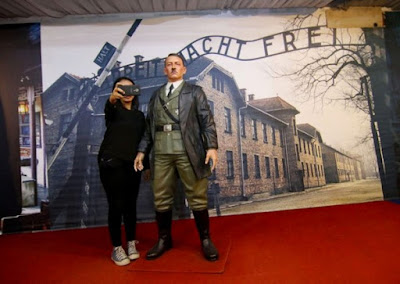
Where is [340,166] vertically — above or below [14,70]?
below

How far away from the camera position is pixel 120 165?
2.16 metres

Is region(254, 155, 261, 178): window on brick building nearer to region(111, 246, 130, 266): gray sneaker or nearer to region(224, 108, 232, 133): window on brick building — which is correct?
region(224, 108, 232, 133): window on brick building

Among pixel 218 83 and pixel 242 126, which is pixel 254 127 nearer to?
pixel 242 126

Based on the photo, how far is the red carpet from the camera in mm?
1825

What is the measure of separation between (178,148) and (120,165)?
529 millimetres

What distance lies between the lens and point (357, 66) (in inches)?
161

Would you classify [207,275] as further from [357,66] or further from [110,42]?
[357,66]

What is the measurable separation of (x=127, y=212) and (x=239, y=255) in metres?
1.08

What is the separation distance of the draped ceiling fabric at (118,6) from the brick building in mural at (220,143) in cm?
76

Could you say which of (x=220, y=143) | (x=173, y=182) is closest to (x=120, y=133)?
(x=173, y=182)

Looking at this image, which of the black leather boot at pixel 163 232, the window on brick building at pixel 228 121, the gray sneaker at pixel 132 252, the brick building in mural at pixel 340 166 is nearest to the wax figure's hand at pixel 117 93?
the black leather boot at pixel 163 232

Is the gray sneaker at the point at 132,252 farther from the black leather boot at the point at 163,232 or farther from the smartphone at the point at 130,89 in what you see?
the smartphone at the point at 130,89

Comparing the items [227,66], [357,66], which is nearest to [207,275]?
[227,66]

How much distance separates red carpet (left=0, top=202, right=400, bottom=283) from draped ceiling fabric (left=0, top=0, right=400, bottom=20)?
3.16 meters
